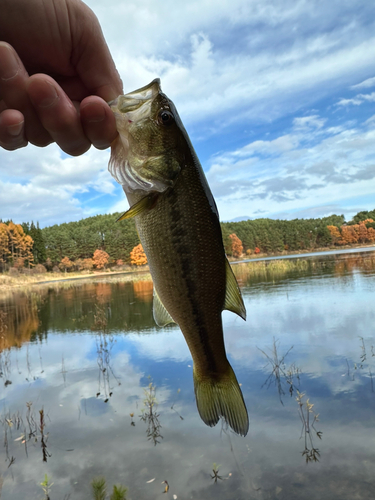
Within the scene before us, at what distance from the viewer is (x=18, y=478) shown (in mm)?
6148

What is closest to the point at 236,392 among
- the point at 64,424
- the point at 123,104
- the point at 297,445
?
the point at 123,104

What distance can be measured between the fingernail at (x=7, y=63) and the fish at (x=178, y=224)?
0.54 meters

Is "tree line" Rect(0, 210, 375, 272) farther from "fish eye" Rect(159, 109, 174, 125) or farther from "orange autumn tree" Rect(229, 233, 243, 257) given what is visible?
"fish eye" Rect(159, 109, 174, 125)

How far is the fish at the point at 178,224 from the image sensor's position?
1.72 metres

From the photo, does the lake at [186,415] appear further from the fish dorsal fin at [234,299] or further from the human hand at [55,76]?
the human hand at [55,76]

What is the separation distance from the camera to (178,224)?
1.72m

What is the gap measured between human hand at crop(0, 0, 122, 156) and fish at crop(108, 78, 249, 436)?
23 centimetres

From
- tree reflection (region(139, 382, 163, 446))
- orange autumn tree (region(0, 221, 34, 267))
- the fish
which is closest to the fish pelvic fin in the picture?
the fish

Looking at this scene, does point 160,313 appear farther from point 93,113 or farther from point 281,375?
point 281,375

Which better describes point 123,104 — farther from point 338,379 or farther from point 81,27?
point 338,379

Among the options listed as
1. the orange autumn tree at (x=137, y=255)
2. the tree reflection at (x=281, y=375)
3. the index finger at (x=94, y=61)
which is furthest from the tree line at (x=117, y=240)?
the index finger at (x=94, y=61)

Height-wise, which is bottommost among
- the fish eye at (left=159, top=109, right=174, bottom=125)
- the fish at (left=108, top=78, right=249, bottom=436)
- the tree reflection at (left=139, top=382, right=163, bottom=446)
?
the tree reflection at (left=139, top=382, right=163, bottom=446)

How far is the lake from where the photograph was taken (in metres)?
5.74

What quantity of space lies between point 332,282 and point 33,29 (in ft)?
84.2
